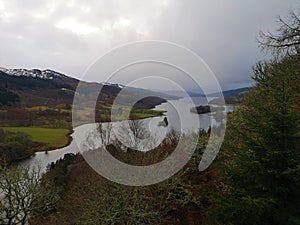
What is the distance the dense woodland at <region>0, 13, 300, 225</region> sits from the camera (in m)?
5.32

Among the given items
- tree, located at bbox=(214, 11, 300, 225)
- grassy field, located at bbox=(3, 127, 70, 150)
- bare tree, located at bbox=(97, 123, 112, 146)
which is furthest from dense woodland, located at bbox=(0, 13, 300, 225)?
grassy field, located at bbox=(3, 127, 70, 150)

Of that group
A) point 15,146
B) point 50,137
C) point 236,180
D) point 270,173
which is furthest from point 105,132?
point 50,137

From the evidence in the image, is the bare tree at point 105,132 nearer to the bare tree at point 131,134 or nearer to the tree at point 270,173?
the bare tree at point 131,134

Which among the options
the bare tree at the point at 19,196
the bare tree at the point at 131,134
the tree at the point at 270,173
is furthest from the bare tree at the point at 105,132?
the tree at the point at 270,173

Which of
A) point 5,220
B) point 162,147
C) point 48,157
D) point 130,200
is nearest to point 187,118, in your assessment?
point 162,147

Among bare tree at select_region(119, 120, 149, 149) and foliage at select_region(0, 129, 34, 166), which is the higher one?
bare tree at select_region(119, 120, 149, 149)

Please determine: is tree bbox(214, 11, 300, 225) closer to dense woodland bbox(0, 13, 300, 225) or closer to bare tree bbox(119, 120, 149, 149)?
dense woodland bbox(0, 13, 300, 225)

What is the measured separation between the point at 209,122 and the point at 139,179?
606 cm

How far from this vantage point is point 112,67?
702 centimetres

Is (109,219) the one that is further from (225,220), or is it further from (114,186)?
(225,220)

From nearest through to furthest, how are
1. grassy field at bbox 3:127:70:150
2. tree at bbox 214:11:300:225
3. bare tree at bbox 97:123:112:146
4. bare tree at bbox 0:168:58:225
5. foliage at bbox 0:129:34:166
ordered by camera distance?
1. tree at bbox 214:11:300:225
2. bare tree at bbox 0:168:58:225
3. bare tree at bbox 97:123:112:146
4. foliage at bbox 0:129:34:166
5. grassy field at bbox 3:127:70:150

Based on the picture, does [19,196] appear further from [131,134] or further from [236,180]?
[236,180]

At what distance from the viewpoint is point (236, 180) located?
592cm

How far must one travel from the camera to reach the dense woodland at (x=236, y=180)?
209 inches
